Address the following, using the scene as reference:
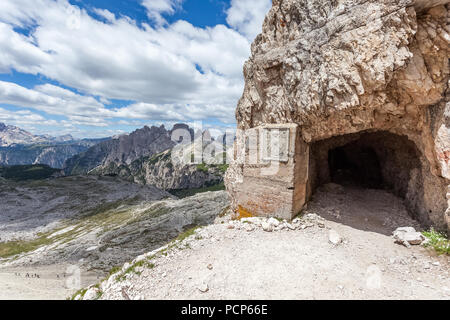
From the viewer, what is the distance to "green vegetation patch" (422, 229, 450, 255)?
6423 millimetres

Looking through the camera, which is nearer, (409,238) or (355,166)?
(409,238)

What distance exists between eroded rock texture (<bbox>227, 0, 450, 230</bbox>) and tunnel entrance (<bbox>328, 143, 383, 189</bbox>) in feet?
21.8

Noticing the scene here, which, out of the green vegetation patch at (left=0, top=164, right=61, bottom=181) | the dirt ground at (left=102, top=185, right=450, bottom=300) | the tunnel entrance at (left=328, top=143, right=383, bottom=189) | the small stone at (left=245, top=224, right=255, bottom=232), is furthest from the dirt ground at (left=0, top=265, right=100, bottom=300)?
the green vegetation patch at (left=0, top=164, right=61, bottom=181)

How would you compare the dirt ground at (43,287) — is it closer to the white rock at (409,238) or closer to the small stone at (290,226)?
the small stone at (290,226)

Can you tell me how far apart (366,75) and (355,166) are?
15263 mm

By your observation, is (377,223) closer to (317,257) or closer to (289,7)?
(317,257)

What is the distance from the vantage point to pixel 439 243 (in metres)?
6.76

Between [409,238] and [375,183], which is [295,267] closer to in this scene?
[409,238]

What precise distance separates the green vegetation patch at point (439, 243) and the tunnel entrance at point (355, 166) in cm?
985

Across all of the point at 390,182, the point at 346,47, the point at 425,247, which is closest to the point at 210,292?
the point at 425,247

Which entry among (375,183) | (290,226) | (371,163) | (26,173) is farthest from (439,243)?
(26,173)

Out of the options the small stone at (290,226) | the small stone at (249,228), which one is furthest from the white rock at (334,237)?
the small stone at (249,228)

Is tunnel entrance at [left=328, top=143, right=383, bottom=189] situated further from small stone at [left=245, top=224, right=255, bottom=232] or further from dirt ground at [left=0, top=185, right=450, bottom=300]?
small stone at [left=245, top=224, right=255, bottom=232]

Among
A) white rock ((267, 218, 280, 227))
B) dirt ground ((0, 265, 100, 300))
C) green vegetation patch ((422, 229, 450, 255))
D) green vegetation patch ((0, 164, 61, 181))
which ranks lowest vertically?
green vegetation patch ((0, 164, 61, 181))
